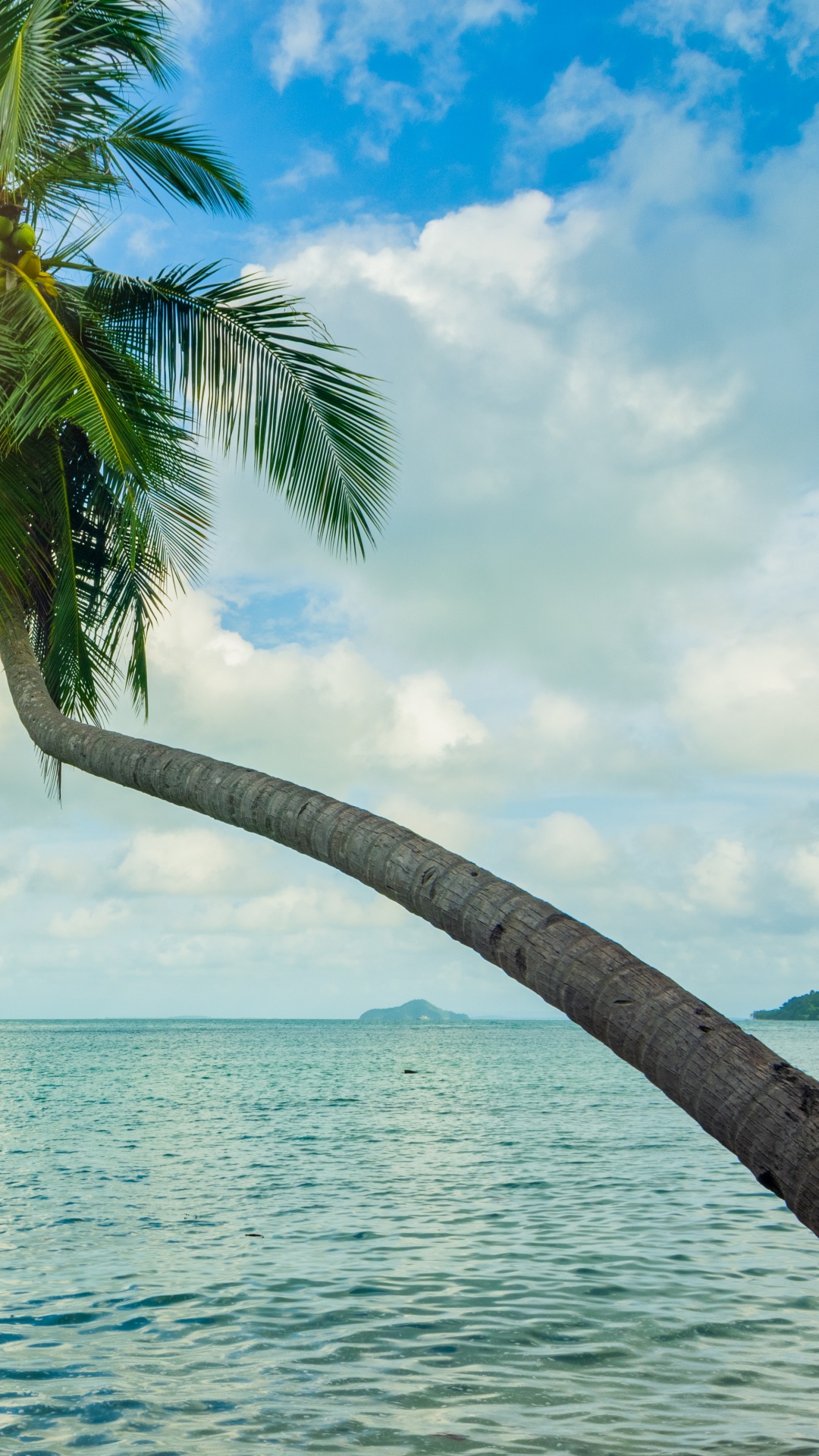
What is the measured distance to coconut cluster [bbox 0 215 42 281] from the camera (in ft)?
25.2

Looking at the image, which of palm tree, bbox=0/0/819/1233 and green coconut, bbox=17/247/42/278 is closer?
palm tree, bbox=0/0/819/1233

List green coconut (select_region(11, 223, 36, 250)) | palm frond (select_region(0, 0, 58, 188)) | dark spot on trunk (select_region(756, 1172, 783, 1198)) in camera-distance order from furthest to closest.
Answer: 1. green coconut (select_region(11, 223, 36, 250))
2. palm frond (select_region(0, 0, 58, 188))
3. dark spot on trunk (select_region(756, 1172, 783, 1198))

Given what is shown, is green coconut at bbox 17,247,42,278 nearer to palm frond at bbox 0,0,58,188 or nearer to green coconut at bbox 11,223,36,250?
green coconut at bbox 11,223,36,250

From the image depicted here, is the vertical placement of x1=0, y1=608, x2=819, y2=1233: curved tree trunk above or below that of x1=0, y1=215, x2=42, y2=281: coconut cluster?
below

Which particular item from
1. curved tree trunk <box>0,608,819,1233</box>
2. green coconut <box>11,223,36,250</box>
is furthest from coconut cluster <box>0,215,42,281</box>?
curved tree trunk <box>0,608,819,1233</box>

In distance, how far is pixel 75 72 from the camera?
8.53 meters

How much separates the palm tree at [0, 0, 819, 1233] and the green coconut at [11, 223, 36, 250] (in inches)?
0.5

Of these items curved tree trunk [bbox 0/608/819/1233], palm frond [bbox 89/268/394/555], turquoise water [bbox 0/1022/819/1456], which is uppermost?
palm frond [bbox 89/268/394/555]

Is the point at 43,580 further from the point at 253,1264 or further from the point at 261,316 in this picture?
the point at 253,1264

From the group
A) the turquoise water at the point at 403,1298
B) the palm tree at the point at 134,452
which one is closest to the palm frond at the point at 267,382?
the palm tree at the point at 134,452

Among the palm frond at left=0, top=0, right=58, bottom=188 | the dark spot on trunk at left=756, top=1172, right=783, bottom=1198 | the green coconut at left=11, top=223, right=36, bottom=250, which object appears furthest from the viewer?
the green coconut at left=11, top=223, right=36, bottom=250

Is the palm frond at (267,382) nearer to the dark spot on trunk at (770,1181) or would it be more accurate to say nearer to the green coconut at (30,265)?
the green coconut at (30,265)

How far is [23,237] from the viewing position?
7.68m

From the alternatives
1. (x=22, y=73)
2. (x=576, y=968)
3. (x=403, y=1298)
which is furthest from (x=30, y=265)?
(x=403, y=1298)
